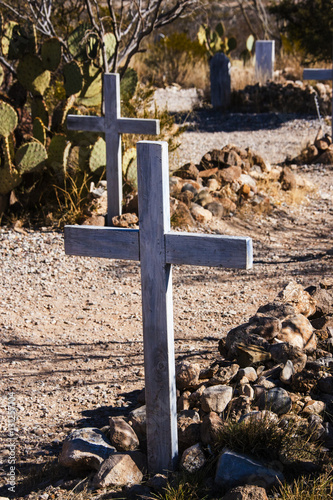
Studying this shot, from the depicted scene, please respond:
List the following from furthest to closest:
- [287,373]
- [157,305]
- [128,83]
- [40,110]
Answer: [128,83] < [40,110] < [287,373] < [157,305]

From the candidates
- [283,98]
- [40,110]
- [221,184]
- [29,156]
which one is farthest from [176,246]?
[283,98]

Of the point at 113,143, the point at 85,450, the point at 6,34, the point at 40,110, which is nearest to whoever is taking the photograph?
the point at 85,450

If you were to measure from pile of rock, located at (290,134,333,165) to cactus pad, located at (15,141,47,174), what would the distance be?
401 centimetres

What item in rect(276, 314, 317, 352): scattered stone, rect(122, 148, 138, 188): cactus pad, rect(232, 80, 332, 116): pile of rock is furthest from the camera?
rect(232, 80, 332, 116): pile of rock

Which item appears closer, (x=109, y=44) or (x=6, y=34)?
(x=6, y=34)

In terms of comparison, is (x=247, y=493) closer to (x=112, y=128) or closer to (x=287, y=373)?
(x=287, y=373)

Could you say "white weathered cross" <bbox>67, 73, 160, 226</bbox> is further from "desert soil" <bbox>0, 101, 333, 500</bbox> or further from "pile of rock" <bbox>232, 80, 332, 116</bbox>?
"pile of rock" <bbox>232, 80, 332, 116</bbox>

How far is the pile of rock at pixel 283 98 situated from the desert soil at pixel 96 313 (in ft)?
17.0

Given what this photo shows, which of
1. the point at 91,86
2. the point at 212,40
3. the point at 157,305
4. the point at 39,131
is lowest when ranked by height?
the point at 157,305

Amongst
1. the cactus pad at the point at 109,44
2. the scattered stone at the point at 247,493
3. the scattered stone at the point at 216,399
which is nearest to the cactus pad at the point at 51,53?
the cactus pad at the point at 109,44

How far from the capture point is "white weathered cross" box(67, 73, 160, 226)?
5.89m

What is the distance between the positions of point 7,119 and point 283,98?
24.1ft

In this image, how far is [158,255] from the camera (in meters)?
2.52

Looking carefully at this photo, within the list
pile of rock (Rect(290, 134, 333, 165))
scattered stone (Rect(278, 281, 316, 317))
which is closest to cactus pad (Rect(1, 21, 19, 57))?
scattered stone (Rect(278, 281, 316, 317))
